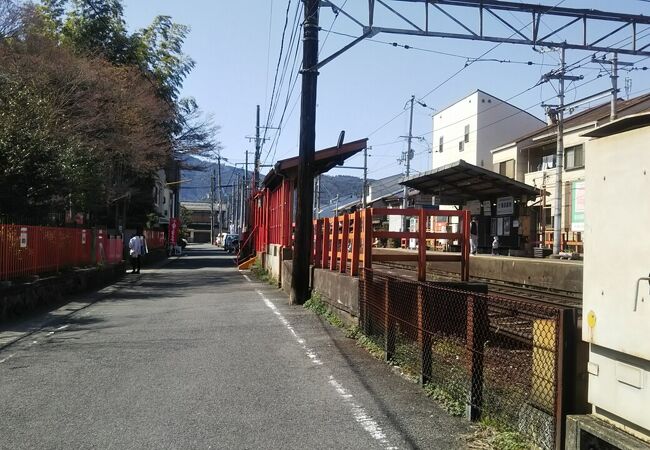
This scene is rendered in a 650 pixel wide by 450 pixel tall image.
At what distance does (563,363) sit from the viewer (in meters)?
4.21

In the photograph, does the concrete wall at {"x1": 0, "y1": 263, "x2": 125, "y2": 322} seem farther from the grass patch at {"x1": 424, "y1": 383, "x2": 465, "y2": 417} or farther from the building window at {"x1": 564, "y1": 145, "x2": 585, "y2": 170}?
the building window at {"x1": 564, "y1": 145, "x2": 585, "y2": 170}

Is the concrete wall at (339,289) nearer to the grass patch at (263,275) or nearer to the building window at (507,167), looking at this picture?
the grass patch at (263,275)

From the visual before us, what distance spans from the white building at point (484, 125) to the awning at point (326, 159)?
29253 millimetres

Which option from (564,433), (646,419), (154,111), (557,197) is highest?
(154,111)

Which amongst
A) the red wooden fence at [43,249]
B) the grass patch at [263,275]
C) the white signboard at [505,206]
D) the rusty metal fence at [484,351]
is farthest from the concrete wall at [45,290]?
the white signboard at [505,206]

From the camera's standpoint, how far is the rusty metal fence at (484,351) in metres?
4.41

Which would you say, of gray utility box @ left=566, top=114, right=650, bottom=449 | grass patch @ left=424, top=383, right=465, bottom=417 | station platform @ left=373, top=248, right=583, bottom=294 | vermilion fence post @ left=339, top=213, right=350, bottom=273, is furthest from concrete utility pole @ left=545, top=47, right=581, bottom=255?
gray utility box @ left=566, top=114, right=650, bottom=449

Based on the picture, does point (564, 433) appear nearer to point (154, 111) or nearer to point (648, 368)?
point (648, 368)

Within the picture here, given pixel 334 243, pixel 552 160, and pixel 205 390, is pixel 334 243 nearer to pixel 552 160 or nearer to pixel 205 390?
pixel 205 390

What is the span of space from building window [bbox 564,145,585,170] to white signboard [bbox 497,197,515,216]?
9.40m

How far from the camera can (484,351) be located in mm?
5629

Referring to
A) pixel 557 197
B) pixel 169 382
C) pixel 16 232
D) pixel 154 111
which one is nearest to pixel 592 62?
pixel 557 197

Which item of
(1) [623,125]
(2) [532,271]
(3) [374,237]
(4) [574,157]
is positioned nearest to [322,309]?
(3) [374,237]

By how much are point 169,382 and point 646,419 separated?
5030mm
